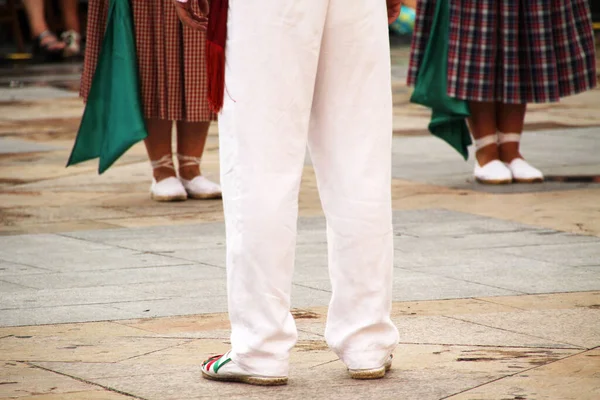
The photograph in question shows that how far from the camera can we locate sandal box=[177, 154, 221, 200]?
5.70m

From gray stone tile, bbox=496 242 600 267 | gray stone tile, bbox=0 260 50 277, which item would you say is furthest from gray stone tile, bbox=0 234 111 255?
gray stone tile, bbox=496 242 600 267

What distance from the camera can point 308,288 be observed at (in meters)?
3.84

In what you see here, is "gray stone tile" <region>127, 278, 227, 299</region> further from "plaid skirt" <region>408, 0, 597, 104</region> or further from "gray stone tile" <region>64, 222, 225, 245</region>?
"plaid skirt" <region>408, 0, 597, 104</region>

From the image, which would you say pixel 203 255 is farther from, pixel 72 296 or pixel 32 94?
pixel 32 94

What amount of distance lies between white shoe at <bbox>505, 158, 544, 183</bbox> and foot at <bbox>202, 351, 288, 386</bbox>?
3.37 meters

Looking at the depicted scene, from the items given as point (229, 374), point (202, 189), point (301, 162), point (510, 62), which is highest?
point (301, 162)

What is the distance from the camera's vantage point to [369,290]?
2.85m

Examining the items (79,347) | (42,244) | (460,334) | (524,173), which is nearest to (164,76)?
(42,244)

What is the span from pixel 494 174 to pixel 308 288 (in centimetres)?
233

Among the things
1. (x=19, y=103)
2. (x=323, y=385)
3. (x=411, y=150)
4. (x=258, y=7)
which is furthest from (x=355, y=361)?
(x=19, y=103)

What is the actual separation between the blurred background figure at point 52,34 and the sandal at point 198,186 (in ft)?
31.9

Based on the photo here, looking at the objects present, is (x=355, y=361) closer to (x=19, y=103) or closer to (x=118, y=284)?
(x=118, y=284)

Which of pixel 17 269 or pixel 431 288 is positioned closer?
pixel 431 288

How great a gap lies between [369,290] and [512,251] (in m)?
1.63
